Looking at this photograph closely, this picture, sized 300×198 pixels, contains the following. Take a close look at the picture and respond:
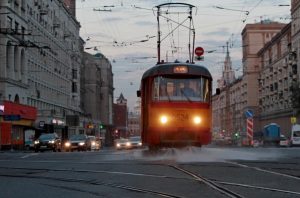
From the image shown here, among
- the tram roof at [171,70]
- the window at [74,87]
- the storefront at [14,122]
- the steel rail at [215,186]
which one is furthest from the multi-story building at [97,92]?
the steel rail at [215,186]

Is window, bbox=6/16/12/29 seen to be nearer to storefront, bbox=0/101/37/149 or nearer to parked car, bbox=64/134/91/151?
storefront, bbox=0/101/37/149

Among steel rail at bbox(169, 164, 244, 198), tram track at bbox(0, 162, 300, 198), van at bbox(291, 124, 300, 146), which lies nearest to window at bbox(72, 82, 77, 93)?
van at bbox(291, 124, 300, 146)

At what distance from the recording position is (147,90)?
24109mm

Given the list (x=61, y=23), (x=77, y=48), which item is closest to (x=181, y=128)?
(x=61, y=23)

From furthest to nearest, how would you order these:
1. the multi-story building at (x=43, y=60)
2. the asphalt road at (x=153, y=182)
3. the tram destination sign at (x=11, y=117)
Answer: the multi-story building at (x=43, y=60), the tram destination sign at (x=11, y=117), the asphalt road at (x=153, y=182)

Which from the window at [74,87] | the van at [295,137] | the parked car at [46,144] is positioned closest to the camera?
the parked car at [46,144]

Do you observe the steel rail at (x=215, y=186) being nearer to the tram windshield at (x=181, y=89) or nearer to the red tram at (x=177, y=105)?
the red tram at (x=177, y=105)

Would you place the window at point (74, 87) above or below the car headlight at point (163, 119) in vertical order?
above

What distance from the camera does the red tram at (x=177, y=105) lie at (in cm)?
2338

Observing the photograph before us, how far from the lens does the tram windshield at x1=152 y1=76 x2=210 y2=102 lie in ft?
77.4

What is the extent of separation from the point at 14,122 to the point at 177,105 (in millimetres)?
42476

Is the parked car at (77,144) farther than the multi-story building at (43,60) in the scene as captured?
No

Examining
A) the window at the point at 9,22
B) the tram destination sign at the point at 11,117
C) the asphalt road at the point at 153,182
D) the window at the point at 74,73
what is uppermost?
the window at the point at 9,22

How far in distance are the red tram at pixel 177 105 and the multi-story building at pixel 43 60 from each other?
23.1 meters
